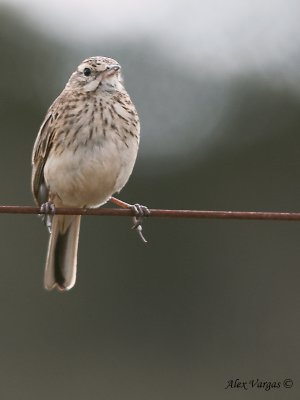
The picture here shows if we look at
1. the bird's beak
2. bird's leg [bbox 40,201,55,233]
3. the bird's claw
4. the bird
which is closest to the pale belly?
the bird

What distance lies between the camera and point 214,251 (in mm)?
16766

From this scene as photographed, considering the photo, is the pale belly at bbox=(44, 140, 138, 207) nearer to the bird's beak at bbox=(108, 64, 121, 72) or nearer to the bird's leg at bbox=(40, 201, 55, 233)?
the bird's leg at bbox=(40, 201, 55, 233)

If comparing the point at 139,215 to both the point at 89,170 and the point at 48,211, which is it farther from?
the point at 89,170

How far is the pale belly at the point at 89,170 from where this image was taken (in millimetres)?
7582

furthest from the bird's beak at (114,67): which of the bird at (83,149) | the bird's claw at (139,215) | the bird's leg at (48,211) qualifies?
the bird's claw at (139,215)

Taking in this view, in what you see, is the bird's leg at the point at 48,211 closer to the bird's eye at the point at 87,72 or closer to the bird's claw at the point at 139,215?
the bird's claw at the point at 139,215

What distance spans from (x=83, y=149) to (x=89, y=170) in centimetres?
12

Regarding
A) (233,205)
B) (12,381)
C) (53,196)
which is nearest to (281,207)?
(233,205)

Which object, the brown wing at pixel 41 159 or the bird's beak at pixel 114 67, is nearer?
the brown wing at pixel 41 159

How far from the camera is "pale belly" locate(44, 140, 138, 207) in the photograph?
7582 mm

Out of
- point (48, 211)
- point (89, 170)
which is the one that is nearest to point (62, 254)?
point (89, 170)

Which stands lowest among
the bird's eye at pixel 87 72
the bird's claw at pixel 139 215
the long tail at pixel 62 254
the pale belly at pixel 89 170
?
the long tail at pixel 62 254

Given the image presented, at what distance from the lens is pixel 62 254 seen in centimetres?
808

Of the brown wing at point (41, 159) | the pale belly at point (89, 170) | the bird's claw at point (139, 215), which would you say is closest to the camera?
the bird's claw at point (139, 215)
